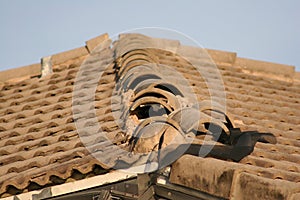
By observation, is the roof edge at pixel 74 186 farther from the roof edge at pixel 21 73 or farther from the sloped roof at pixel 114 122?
the roof edge at pixel 21 73

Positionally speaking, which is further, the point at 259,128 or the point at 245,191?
the point at 259,128

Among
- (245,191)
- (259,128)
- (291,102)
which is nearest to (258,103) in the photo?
(291,102)

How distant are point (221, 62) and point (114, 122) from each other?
3.93 m

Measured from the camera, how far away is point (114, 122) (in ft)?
24.4

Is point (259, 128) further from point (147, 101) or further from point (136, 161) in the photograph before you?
point (136, 161)

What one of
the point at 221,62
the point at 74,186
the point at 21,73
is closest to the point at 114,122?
the point at 74,186

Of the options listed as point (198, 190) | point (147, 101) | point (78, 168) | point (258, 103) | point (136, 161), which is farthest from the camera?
point (258, 103)

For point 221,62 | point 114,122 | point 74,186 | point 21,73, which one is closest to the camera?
point 74,186

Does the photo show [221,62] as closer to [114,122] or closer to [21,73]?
[21,73]

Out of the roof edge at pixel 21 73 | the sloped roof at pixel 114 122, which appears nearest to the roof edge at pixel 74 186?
the sloped roof at pixel 114 122

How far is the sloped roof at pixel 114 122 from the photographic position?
16.8ft

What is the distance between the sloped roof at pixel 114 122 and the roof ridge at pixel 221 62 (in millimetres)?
13

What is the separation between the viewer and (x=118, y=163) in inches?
226

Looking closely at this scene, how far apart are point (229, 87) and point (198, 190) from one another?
16.2ft
